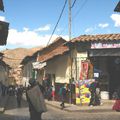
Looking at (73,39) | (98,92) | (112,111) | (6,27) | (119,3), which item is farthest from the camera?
(73,39)

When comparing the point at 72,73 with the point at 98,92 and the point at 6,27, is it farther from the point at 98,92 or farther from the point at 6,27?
the point at 6,27

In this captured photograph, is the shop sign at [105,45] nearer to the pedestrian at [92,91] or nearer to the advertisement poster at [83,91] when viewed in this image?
the advertisement poster at [83,91]

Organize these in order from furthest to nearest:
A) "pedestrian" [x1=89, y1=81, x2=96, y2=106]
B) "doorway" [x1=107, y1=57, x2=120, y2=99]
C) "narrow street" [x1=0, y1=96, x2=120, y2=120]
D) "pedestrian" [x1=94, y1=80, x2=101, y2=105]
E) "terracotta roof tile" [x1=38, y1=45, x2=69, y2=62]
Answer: "terracotta roof tile" [x1=38, y1=45, x2=69, y2=62]
"doorway" [x1=107, y1=57, x2=120, y2=99]
"pedestrian" [x1=94, y1=80, x2=101, y2=105]
"pedestrian" [x1=89, y1=81, x2=96, y2=106]
"narrow street" [x1=0, y1=96, x2=120, y2=120]

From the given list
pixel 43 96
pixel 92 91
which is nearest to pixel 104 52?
pixel 92 91

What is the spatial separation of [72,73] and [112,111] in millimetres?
7751

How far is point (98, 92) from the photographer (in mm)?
29500

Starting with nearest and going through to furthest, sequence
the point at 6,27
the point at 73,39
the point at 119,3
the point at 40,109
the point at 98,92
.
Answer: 1. the point at 40,109
2. the point at 119,3
3. the point at 6,27
4. the point at 98,92
5. the point at 73,39

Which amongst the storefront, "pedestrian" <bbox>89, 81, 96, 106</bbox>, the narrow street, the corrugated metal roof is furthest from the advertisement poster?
the narrow street

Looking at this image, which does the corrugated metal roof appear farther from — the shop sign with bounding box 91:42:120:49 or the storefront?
the storefront

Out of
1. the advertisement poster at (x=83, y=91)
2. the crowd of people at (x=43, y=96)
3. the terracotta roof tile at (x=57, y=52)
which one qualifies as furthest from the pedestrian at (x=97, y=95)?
the terracotta roof tile at (x=57, y=52)

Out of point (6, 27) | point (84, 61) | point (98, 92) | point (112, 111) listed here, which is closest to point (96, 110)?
point (112, 111)

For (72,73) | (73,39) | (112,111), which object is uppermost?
(73,39)

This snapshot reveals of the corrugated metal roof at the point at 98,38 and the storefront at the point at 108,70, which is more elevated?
the corrugated metal roof at the point at 98,38

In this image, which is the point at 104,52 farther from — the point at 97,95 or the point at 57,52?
the point at 57,52
